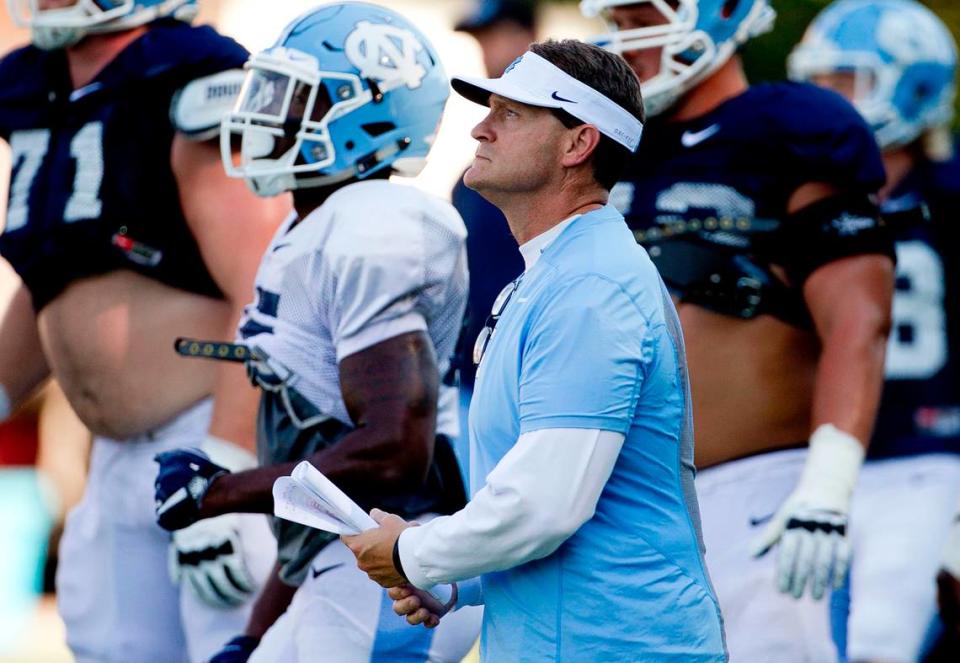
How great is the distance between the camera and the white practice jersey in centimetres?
343

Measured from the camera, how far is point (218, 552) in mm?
4102

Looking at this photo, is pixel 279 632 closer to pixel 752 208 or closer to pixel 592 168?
pixel 592 168

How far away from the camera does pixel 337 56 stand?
377 centimetres

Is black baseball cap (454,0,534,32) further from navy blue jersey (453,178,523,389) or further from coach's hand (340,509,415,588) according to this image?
coach's hand (340,509,415,588)

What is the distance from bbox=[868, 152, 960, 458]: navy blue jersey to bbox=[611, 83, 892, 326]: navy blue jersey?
1.21 m

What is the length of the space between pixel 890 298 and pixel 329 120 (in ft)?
5.03

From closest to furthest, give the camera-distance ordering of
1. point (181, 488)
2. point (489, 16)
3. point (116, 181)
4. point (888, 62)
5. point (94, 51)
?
1. point (181, 488)
2. point (116, 181)
3. point (94, 51)
4. point (489, 16)
5. point (888, 62)

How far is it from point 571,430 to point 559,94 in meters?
0.56

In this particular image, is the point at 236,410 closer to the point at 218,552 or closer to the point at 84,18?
the point at 218,552

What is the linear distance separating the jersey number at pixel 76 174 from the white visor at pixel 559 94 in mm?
1920

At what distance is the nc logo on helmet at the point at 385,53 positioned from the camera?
3.79 m

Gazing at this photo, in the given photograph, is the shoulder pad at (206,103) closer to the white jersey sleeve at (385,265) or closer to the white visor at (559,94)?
the white jersey sleeve at (385,265)

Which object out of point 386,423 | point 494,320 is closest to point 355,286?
point 386,423

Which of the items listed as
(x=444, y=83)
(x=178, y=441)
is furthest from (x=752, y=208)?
(x=178, y=441)
